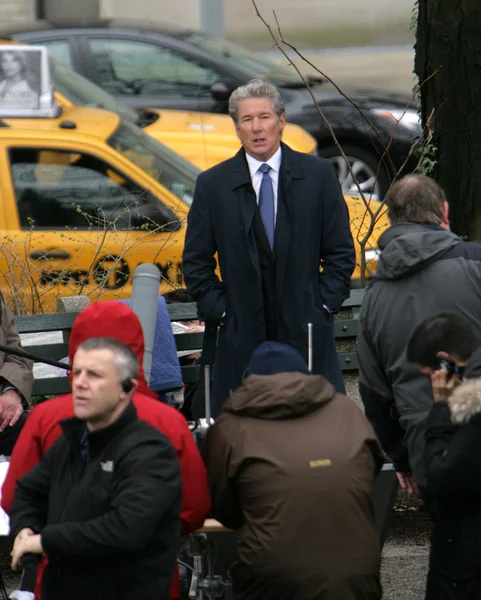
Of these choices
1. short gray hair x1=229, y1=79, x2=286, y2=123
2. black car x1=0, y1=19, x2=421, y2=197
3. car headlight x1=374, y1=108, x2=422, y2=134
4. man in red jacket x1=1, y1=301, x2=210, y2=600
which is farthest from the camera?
car headlight x1=374, y1=108, x2=422, y2=134

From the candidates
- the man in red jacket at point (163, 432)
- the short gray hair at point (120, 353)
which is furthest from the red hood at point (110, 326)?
the short gray hair at point (120, 353)

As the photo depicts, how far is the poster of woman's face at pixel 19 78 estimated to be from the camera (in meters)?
8.36

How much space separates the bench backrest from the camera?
21.4 ft

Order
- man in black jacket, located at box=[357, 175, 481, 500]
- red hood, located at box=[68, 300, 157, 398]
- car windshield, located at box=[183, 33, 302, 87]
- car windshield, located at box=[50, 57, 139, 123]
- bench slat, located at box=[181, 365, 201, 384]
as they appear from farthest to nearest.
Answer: car windshield, located at box=[183, 33, 302, 87] < car windshield, located at box=[50, 57, 139, 123] < bench slat, located at box=[181, 365, 201, 384] < man in black jacket, located at box=[357, 175, 481, 500] < red hood, located at box=[68, 300, 157, 398]

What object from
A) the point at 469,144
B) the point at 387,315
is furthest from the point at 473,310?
the point at 469,144

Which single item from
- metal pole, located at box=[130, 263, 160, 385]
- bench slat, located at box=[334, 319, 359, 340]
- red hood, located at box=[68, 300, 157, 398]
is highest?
red hood, located at box=[68, 300, 157, 398]

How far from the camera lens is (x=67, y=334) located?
6.62m

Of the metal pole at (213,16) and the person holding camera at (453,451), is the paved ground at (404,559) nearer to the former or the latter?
the person holding camera at (453,451)

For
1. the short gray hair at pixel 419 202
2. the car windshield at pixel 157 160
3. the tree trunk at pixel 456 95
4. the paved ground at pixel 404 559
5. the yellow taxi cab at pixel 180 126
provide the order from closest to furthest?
the short gray hair at pixel 419 202
the paved ground at pixel 404 559
the tree trunk at pixel 456 95
the car windshield at pixel 157 160
the yellow taxi cab at pixel 180 126

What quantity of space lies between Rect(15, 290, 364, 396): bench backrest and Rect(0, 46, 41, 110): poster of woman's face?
2161mm

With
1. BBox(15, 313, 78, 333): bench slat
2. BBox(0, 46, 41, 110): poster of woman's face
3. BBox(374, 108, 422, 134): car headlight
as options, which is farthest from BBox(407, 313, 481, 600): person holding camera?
BBox(374, 108, 422, 134): car headlight

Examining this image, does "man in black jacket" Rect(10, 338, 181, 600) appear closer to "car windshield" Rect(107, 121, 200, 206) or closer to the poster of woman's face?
"car windshield" Rect(107, 121, 200, 206)

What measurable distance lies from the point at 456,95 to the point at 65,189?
276 cm

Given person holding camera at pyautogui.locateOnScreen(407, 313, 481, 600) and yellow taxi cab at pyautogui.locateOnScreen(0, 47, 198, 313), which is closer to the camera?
person holding camera at pyautogui.locateOnScreen(407, 313, 481, 600)
